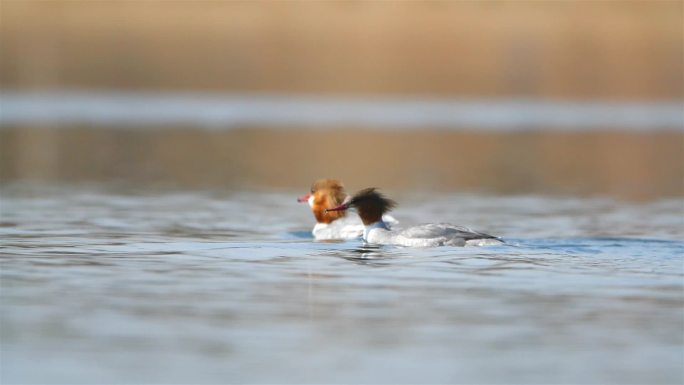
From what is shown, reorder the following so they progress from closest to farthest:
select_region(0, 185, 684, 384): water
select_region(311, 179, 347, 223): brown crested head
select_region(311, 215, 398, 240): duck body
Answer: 1. select_region(0, 185, 684, 384): water
2. select_region(311, 215, 398, 240): duck body
3. select_region(311, 179, 347, 223): brown crested head

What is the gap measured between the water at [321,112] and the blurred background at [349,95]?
0.10 meters

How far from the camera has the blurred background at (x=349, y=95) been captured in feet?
77.1

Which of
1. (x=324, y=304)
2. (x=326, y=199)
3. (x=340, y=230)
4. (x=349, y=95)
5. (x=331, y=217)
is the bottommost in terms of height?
(x=324, y=304)

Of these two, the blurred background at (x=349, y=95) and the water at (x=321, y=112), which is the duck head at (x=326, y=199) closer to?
the blurred background at (x=349, y=95)

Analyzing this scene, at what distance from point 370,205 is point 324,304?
401 centimetres

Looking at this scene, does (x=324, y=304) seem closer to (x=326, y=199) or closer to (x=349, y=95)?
(x=326, y=199)

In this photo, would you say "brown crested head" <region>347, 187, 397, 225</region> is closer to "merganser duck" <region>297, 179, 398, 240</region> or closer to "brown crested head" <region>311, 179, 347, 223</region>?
"merganser duck" <region>297, 179, 398, 240</region>

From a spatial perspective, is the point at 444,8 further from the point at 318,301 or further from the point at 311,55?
the point at 318,301

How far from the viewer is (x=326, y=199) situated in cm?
1566

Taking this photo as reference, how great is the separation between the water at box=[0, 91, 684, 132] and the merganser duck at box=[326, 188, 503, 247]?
17.4 m

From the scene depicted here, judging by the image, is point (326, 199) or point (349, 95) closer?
point (326, 199)

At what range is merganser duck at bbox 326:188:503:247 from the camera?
13.4 metres

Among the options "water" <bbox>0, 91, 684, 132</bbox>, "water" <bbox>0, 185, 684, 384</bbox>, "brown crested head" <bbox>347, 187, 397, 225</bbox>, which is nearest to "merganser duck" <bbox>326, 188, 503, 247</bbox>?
"brown crested head" <bbox>347, 187, 397, 225</bbox>

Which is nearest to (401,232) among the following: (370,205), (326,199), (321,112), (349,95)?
(370,205)
